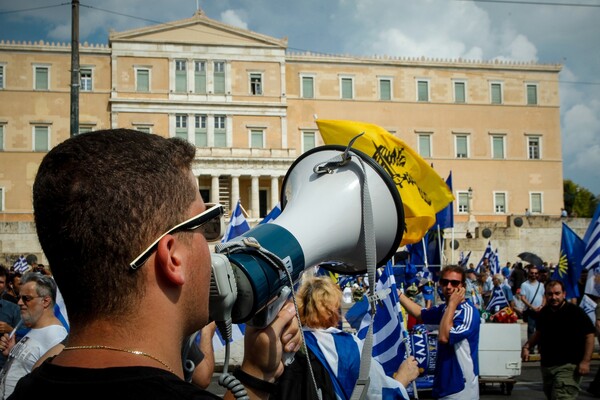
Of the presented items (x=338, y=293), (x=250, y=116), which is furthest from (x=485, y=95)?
(x=338, y=293)

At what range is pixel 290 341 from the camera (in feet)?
8.20

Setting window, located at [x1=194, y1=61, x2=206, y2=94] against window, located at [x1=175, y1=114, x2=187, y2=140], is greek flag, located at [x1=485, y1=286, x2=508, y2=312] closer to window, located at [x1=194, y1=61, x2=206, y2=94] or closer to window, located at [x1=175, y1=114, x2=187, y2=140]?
window, located at [x1=175, y1=114, x2=187, y2=140]

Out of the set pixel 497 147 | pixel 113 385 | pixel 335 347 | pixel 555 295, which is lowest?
pixel 555 295

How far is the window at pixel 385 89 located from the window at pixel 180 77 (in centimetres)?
1315

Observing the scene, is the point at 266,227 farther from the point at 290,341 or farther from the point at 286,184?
the point at 290,341

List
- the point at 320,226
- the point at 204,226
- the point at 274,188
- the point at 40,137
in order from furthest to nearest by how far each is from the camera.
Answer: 1. the point at 274,188
2. the point at 40,137
3. the point at 320,226
4. the point at 204,226

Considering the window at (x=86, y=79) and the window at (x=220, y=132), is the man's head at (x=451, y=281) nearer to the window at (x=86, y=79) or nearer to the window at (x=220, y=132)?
the window at (x=220, y=132)

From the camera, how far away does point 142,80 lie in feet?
148

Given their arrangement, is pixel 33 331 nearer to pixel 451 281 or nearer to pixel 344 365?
pixel 344 365

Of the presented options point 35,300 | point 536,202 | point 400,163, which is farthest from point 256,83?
point 35,300

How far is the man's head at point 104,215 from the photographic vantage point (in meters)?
1.13

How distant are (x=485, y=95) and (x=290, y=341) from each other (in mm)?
49638

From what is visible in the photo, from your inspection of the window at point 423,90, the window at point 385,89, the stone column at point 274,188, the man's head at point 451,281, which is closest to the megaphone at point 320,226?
the man's head at point 451,281

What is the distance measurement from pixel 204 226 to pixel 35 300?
11.2 ft
